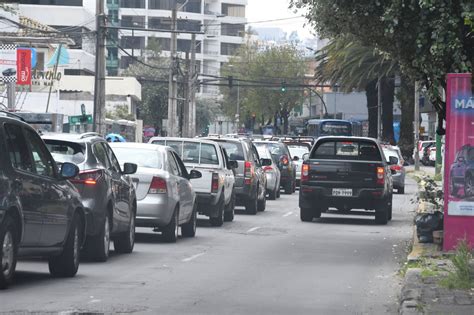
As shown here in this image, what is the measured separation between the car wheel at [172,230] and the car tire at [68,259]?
5.45 meters

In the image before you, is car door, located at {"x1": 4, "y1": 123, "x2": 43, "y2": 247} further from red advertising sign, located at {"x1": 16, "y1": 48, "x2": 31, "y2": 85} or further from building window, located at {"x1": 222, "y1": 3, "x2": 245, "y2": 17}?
building window, located at {"x1": 222, "y1": 3, "x2": 245, "y2": 17}

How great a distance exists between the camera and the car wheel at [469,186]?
16250 mm

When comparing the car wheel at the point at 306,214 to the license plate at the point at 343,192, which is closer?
the license plate at the point at 343,192

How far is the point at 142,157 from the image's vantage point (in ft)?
65.0

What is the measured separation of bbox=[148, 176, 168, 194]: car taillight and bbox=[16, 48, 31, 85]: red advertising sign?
115ft

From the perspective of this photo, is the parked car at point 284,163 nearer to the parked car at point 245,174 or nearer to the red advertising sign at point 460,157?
the parked car at point 245,174

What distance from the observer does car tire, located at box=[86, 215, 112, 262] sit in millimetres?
15578

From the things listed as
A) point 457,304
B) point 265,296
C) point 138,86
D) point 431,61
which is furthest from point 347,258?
point 138,86

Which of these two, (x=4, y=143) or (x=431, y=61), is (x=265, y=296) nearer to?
(x=4, y=143)

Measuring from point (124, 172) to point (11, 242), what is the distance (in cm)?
547

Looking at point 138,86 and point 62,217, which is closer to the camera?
point 62,217

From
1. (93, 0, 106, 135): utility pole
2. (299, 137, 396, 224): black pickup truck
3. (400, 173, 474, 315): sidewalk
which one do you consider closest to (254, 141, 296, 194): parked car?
(93, 0, 106, 135): utility pole

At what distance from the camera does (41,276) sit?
14.1m

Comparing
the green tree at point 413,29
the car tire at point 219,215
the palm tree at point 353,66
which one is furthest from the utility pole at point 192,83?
the green tree at point 413,29
